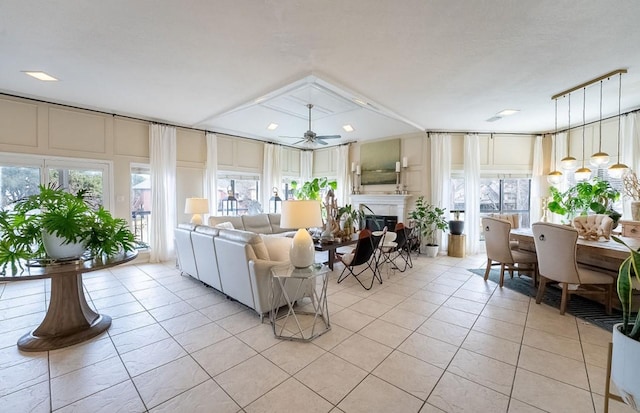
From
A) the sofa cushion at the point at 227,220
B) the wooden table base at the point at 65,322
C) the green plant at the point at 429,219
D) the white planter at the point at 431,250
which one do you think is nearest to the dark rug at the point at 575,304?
the white planter at the point at 431,250

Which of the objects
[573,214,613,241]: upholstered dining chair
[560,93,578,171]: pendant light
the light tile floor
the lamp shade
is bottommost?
the light tile floor

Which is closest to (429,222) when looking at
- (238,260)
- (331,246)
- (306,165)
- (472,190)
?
(472,190)

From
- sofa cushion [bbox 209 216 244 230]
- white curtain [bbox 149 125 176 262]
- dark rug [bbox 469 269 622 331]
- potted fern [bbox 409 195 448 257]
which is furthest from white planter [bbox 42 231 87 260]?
potted fern [bbox 409 195 448 257]

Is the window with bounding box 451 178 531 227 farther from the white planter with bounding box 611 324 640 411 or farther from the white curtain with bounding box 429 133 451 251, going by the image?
the white planter with bounding box 611 324 640 411

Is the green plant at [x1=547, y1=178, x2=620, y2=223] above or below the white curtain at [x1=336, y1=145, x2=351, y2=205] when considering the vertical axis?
below

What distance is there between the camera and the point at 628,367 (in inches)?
43.3

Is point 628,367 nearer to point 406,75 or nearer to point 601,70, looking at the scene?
point 406,75

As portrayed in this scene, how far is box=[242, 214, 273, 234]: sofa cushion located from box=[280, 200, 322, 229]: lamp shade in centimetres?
366

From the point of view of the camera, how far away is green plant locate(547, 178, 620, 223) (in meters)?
4.77

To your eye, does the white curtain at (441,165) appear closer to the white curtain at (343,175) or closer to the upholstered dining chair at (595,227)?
the white curtain at (343,175)

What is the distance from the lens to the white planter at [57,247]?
256cm

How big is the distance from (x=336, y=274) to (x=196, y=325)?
2517 millimetres

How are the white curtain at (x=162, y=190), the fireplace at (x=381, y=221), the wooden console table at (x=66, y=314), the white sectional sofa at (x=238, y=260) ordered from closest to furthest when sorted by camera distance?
the wooden console table at (x=66, y=314) → the white sectional sofa at (x=238, y=260) → the white curtain at (x=162, y=190) → the fireplace at (x=381, y=221)

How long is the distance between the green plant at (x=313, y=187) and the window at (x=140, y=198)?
382 centimetres
